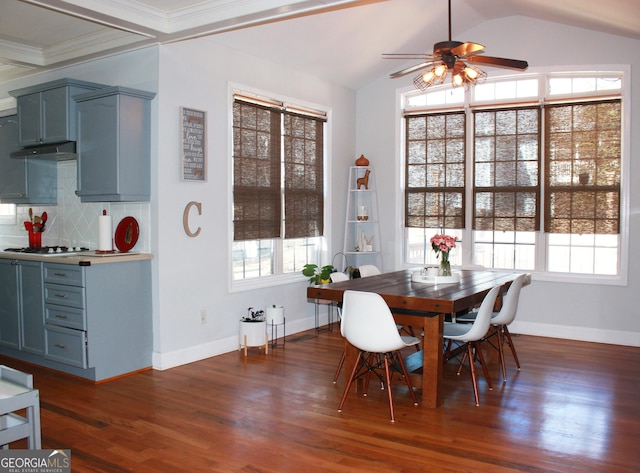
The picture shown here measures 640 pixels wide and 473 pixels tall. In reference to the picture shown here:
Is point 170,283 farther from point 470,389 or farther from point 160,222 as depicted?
point 470,389

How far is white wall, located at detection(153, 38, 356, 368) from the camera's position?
5.09 metres

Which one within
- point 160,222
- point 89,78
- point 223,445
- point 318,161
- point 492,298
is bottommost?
point 223,445

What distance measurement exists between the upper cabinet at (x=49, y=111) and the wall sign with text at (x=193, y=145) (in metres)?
0.84

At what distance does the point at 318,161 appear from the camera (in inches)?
274

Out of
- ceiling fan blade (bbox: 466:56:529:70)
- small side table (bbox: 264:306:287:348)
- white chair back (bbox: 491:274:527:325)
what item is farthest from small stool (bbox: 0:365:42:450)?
ceiling fan blade (bbox: 466:56:529:70)

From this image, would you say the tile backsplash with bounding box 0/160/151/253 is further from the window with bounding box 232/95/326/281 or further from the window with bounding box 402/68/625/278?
the window with bounding box 402/68/625/278

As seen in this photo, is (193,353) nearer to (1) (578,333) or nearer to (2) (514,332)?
(2) (514,332)

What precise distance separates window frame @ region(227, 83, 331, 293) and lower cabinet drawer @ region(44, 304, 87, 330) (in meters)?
1.47

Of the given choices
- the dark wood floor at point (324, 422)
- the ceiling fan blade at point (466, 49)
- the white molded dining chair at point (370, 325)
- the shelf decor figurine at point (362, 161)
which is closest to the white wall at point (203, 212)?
the dark wood floor at point (324, 422)

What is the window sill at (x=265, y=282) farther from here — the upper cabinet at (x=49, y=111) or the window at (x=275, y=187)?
the upper cabinet at (x=49, y=111)

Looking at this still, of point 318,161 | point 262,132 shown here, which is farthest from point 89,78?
point 318,161

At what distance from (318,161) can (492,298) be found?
3.25 metres

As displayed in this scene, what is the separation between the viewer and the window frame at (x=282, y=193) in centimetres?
569

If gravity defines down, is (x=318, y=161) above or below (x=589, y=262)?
above
